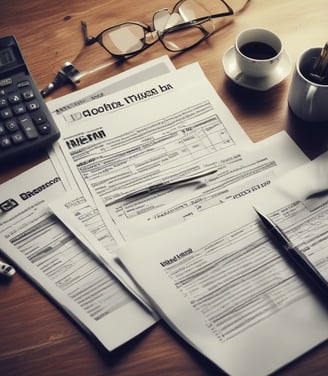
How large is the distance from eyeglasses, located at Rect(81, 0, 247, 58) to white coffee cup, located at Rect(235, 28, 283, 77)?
0.27 feet

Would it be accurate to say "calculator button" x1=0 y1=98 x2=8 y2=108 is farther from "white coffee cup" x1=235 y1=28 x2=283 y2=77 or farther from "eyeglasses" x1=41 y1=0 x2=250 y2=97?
"white coffee cup" x1=235 y1=28 x2=283 y2=77

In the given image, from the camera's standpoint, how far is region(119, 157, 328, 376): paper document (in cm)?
52

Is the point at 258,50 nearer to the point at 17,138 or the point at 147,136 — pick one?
the point at 147,136

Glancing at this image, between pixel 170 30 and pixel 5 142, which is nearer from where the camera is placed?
pixel 5 142

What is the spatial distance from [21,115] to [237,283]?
13.4 inches

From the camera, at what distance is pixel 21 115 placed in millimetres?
643

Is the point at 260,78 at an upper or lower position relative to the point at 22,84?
lower

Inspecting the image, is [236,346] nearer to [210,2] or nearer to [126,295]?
[126,295]

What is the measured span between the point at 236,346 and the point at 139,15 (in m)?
0.50

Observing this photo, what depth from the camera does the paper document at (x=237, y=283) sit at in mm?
524

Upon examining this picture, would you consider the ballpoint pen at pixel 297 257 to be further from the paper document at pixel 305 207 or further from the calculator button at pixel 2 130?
the calculator button at pixel 2 130

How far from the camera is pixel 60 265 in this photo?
1.90 ft

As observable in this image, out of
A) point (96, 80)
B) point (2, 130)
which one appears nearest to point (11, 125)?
point (2, 130)

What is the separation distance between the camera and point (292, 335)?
0.53 m
